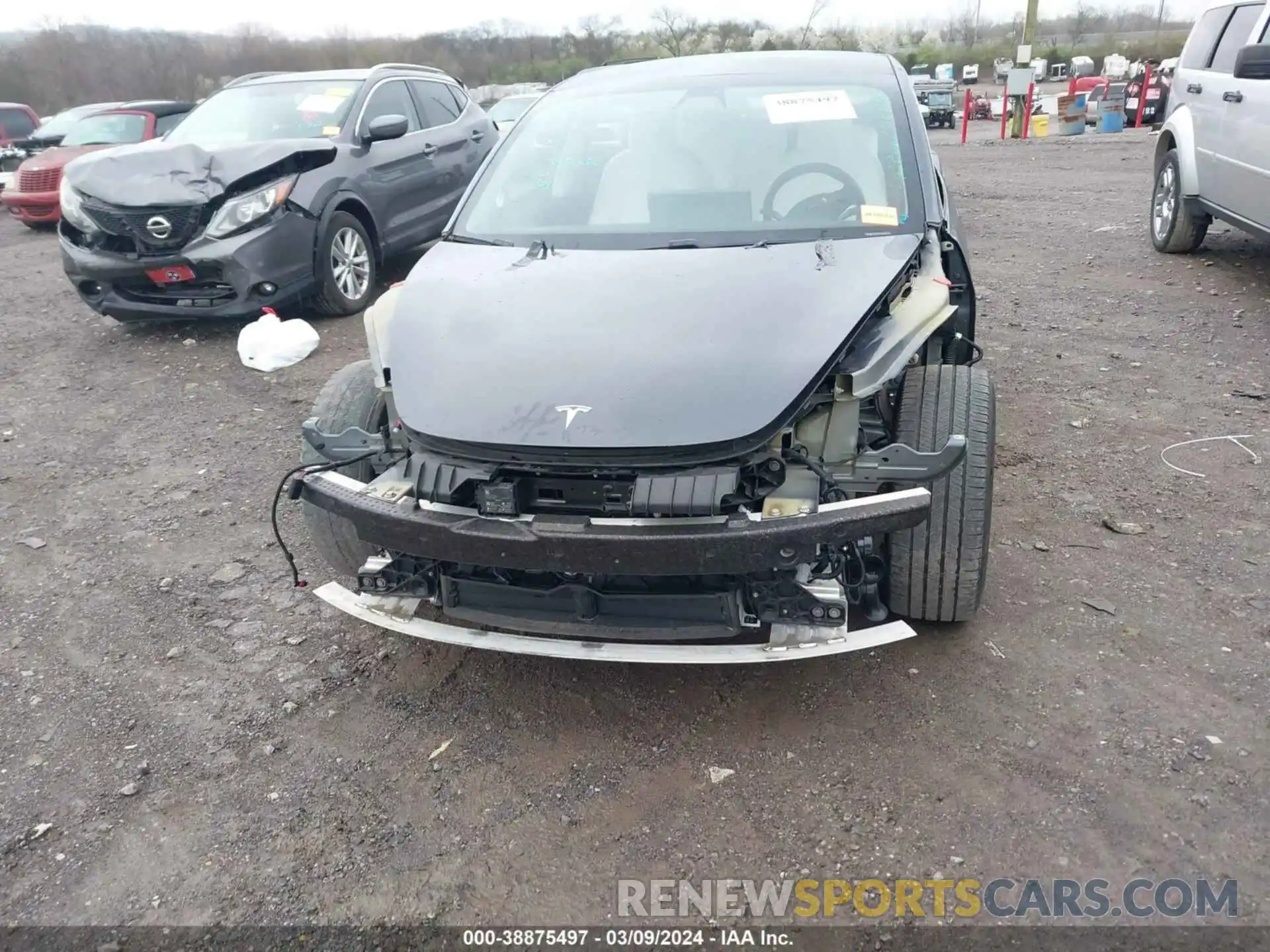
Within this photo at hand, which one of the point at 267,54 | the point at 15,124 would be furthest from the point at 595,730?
the point at 267,54

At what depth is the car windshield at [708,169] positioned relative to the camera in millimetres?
3137

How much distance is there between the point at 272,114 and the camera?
22.2 feet

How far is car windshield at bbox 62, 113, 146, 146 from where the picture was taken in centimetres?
1062

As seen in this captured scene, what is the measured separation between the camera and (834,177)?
324 cm

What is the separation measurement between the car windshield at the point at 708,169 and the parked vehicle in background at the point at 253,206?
113 inches

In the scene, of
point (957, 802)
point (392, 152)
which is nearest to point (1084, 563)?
point (957, 802)

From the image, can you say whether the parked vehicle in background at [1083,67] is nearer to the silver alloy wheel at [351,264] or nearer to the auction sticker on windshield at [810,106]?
the silver alloy wheel at [351,264]

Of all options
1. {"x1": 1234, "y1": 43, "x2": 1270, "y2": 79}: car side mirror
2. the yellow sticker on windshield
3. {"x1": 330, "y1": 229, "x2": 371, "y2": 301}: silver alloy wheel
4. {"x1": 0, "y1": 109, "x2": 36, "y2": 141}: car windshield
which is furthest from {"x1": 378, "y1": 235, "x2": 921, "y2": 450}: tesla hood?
{"x1": 0, "y1": 109, "x2": 36, "y2": 141}: car windshield

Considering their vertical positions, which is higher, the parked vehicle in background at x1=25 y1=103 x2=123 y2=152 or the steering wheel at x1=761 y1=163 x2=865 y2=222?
the parked vehicle in background at x1=25 y1=103 x2=123 y2=152

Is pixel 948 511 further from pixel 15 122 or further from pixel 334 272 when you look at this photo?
pixel 15 122

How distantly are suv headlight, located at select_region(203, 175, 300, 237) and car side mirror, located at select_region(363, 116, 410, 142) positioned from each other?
648mm

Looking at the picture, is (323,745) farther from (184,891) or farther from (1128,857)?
(1128,857)

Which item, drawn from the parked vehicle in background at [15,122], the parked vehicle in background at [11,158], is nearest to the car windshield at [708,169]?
the parked vehicle in background at [11,158]

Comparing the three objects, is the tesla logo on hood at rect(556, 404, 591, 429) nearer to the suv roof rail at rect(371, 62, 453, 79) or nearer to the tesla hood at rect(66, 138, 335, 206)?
the tesla hood at rect(66, 138, 335, 206)
